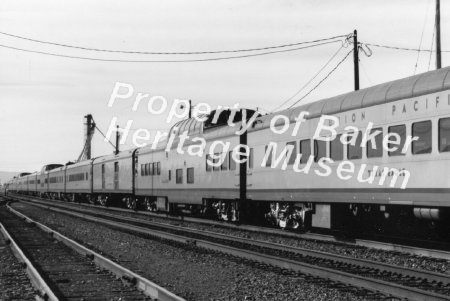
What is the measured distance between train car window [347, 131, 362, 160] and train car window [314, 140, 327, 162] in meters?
0.95

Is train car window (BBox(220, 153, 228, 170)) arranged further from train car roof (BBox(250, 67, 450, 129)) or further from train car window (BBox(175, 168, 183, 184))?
train car window (BBox(175, 168, 183, 184))

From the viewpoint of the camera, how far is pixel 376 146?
1354cm

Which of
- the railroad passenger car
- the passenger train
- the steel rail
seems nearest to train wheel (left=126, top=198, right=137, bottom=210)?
the railroad passenger car

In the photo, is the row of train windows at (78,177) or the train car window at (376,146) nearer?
the train car window at (376,146)

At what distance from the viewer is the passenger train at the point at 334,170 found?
39.2 feet

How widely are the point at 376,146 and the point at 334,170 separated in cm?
166

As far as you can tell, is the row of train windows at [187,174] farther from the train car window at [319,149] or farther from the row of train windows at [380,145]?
the train car window at [319,149]

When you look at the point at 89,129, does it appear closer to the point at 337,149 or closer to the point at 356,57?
the point at 356,57

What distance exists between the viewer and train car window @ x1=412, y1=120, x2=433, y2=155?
1202cm

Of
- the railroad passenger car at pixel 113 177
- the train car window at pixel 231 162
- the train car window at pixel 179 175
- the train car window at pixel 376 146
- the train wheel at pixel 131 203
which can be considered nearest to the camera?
the train car window at pixel 376 146

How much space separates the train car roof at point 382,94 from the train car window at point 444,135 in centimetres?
59

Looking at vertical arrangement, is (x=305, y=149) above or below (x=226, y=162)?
above

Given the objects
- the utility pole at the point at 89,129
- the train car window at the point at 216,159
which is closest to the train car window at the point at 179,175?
the train car window at the point at 216,159

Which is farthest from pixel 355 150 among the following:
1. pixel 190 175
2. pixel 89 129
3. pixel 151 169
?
pixel 89 129
